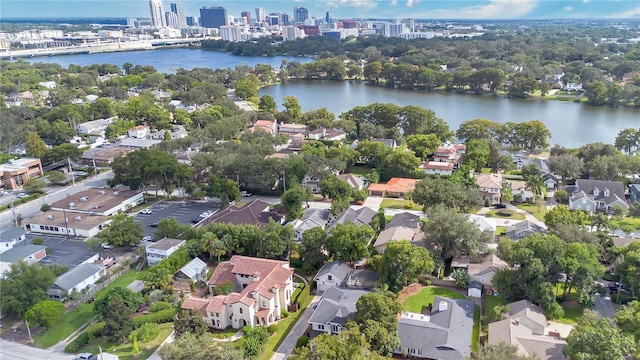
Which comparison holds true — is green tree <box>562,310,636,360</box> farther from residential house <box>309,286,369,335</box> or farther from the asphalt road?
the asphalt road

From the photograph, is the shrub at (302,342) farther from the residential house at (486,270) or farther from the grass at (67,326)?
the grass at (67,326)

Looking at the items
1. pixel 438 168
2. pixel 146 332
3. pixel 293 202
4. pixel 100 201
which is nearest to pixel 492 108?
pixel 438 168

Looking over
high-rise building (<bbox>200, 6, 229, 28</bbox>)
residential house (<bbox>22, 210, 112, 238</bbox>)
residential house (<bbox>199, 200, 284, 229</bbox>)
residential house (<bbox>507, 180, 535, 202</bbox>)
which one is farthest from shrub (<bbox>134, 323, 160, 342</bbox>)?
high-rise building (<bbox>200, 6, 229, 28</bbox>)

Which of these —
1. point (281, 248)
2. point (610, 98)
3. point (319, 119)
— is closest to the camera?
point (281, 248)

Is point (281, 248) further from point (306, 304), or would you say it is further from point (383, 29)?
point (383, 29)

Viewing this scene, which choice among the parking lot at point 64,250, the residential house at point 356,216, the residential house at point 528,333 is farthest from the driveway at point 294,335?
the parking lot at point 64,250

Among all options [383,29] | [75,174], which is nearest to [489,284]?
[75,174]
